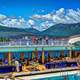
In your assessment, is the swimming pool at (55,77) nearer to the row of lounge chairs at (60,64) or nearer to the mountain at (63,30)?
the row of lounge chairs at (60,64)

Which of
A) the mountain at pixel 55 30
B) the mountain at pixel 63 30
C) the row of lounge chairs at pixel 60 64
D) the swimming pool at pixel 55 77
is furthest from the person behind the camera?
the mountain at pixel 63 30

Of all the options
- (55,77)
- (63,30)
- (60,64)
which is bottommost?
(55,77)

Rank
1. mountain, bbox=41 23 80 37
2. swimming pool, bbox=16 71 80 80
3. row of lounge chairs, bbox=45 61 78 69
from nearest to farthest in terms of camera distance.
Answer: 1. swimming pool, bbox=16 71 80 80
2. row of lounge chairs, bbox=45 61 78 69
3. mountain, bbox=41 23 80 37

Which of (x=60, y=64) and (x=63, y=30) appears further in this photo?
(x=63, y=30)

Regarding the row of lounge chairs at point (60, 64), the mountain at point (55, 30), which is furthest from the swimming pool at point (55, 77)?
the mountain at point (55, 30)

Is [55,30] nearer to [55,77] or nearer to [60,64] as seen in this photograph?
[60,64]

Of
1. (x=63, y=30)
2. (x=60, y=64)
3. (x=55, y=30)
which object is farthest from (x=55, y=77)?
(x=55, y=30)

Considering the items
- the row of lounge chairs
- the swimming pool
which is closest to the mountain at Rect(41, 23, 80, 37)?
the row of lounge chairs

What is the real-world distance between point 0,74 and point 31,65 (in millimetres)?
3264

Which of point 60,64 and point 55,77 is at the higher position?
point 60,64

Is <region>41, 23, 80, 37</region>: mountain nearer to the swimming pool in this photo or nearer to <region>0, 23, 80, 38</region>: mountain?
<region>0, 23, 80, 38</region>: mountain

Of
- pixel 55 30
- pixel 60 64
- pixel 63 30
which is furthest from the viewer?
pixel 55 30

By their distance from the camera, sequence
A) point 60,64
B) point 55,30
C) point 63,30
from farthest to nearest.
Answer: point 55,30 → point 63,30 → point 60,64

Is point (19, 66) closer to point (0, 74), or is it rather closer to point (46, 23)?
point (0, 74)
